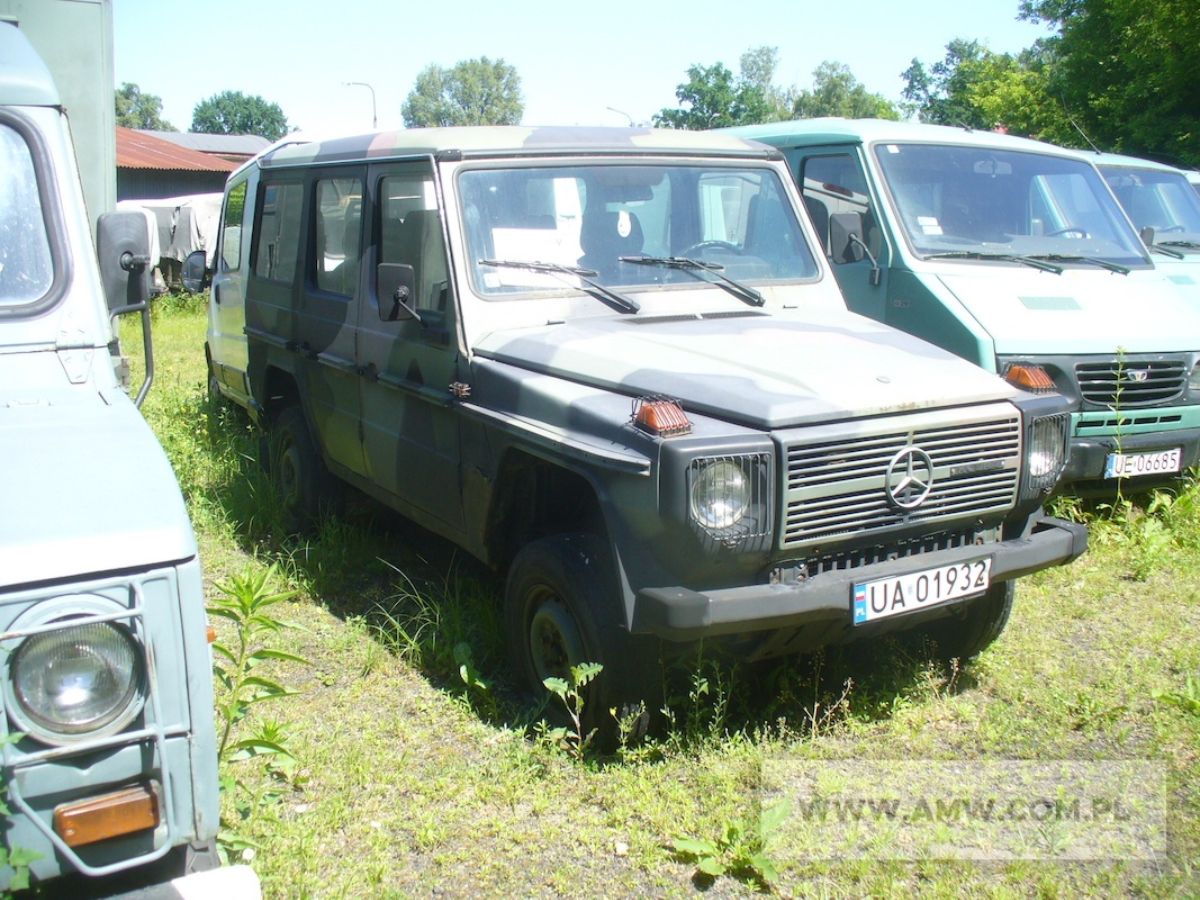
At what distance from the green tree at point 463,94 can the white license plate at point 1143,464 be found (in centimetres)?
9267

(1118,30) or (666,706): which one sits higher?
(1118,30)

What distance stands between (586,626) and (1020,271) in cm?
382

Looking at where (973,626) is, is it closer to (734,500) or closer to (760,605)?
(760,605)

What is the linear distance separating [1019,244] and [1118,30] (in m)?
19.2

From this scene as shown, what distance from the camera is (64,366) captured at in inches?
126

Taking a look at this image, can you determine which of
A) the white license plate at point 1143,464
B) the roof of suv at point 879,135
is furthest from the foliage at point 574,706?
the roof of suv at point 879,135

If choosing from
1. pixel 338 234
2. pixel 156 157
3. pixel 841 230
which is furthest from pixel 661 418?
pixel 156 157

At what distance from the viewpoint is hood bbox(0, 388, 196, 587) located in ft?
6.90

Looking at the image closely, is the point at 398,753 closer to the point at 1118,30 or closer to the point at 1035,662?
the point at 1035,662

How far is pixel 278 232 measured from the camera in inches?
244

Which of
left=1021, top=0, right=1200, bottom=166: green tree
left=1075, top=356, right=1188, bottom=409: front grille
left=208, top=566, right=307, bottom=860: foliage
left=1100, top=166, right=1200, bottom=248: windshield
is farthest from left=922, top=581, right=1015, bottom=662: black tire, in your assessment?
left=1021, top=0, right=1200, bottom=166: green tree

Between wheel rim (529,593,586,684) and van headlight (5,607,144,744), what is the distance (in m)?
1.75

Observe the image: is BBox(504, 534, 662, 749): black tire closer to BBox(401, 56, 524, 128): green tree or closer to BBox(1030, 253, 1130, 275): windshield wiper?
BBox(1030, 253, 1130, 275): windshield wiper

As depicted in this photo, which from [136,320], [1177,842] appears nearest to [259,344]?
[1177,842]
